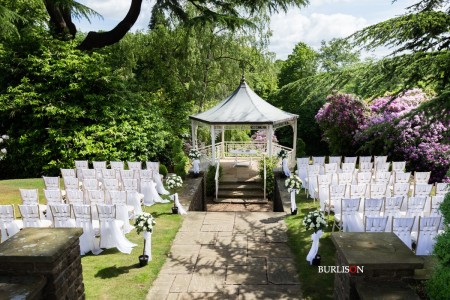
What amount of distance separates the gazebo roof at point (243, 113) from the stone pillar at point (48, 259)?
442 inches

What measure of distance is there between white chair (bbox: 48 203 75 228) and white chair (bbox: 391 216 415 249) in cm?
698

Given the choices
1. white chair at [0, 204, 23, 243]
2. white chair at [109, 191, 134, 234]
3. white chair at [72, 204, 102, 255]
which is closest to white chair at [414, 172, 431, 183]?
white chair at [109, 191, 134, 234]

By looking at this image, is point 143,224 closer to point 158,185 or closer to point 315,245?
point 315,245

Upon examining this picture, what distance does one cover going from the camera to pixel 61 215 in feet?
26.0

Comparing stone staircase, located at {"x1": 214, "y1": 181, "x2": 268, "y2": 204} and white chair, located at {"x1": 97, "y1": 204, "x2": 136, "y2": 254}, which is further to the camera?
stone staircase, located at {"x1": 214, "y1": 181, "x2": 268, "y2": 204}

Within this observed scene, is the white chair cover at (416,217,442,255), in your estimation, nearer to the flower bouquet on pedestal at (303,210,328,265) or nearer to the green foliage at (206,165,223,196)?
the flower bouquet on pedestal at (303,210,328,265)

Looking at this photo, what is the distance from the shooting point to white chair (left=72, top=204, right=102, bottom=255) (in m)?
7.79

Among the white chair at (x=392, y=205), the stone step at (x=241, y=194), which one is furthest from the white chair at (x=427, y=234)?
the stone step at (x=241, y=194)

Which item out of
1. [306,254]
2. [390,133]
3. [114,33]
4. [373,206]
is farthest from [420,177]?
[114,33]

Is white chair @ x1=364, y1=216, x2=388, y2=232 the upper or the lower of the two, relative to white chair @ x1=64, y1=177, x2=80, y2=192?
lower

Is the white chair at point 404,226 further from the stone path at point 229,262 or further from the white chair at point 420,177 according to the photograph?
the white chair at point 420,177

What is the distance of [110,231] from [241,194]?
26.4 ft

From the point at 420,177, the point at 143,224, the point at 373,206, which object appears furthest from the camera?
the point at 420,177

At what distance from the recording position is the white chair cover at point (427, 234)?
7145 mm
